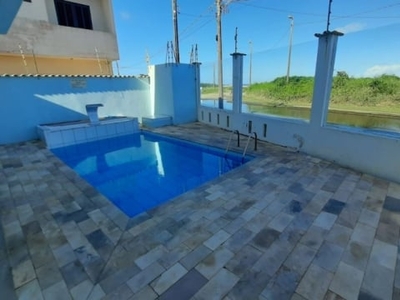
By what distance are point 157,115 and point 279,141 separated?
6.17 meters

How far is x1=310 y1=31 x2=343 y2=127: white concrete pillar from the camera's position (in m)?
4.18

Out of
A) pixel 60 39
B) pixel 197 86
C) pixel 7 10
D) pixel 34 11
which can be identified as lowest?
pixel 197 86

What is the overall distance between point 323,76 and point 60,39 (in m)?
11.8

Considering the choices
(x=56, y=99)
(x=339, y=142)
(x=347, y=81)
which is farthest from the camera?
(x=56, y=99)

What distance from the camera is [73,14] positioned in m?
10.9

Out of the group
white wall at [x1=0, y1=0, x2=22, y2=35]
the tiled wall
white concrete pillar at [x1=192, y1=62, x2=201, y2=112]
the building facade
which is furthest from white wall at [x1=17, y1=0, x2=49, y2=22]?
white concrete pillar at [x1=192, y1=62, x2=201, y2=112]

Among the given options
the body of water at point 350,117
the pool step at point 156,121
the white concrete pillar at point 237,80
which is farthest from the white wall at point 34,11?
the body of water at point 350,117

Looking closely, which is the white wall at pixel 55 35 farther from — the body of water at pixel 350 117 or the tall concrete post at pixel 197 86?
the body of water at pixel 350 117

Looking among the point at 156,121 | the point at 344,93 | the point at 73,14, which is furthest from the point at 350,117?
the point at 73,14

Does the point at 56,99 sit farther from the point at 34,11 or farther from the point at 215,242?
the point at 215,242

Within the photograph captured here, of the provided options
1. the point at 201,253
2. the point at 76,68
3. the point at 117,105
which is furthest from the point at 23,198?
the point at 76,68

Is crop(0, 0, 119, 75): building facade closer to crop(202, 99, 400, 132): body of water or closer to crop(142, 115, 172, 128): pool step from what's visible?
crop(142, 115, 172, 128): pool step

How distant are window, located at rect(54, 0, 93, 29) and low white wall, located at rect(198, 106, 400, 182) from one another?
10667mm

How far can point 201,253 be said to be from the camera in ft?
7.29
